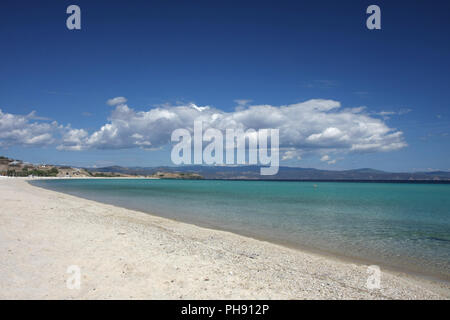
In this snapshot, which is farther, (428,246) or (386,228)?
(386,228)

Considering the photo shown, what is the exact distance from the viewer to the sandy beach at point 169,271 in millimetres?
5980

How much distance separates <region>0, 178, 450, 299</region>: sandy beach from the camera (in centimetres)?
598

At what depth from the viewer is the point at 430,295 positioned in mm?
7203

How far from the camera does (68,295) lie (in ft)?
18.6

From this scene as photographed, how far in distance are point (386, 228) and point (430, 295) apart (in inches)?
479

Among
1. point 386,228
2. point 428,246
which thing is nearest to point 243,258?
point 428,246

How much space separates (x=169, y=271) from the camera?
23.5 ft

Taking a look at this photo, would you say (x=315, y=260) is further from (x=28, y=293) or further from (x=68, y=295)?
(x=28, y=293)
